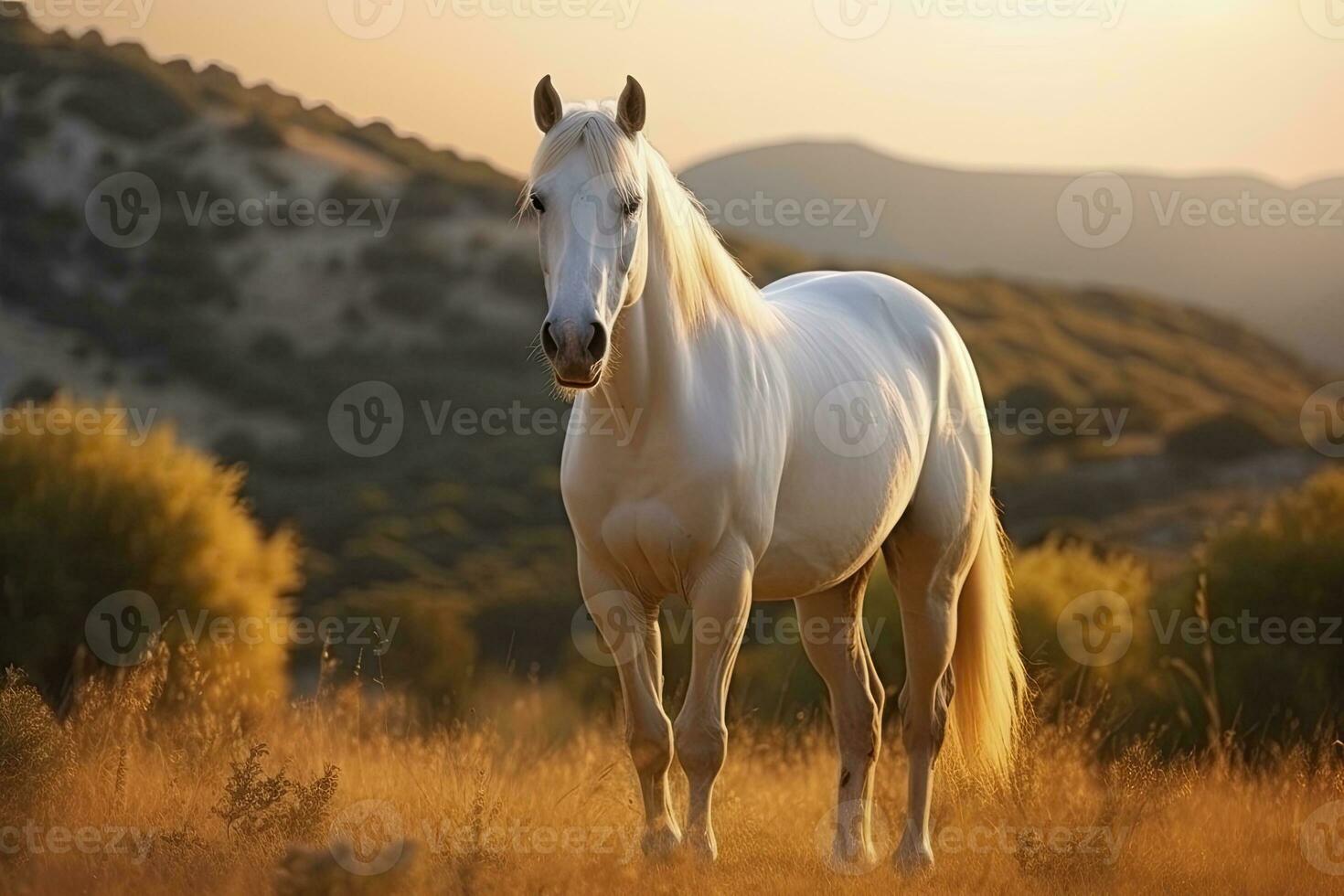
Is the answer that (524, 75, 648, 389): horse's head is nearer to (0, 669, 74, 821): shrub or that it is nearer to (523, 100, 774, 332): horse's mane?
(523, 100, 774, 332): horse's mane

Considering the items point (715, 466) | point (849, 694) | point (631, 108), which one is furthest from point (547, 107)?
point (849, 694)

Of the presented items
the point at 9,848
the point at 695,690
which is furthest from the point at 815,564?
the point at 9,848

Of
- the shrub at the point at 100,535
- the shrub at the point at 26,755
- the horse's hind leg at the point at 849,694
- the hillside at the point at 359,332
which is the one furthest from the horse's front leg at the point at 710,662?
the hillside at the point at 359,332

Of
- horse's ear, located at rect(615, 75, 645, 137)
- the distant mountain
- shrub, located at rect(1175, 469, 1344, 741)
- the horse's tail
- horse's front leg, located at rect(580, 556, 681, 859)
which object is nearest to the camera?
horse's ear, located at rect(615, 75, 645, 137)

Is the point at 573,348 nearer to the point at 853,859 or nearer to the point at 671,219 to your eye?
the point at 671,219

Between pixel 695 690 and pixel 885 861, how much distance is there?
4.80ft

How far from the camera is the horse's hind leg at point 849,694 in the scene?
5488 mm

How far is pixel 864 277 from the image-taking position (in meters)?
6.17

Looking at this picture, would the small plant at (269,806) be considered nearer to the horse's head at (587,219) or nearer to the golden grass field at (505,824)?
the golden grass field at (505,824)

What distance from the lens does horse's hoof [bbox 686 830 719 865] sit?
457 centimetres

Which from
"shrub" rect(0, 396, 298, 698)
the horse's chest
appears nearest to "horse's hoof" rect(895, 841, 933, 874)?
the horse's chest

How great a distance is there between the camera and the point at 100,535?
1052 centimetres

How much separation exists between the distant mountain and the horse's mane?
39756 millimetres

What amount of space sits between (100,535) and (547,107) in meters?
7.47
